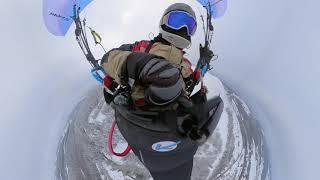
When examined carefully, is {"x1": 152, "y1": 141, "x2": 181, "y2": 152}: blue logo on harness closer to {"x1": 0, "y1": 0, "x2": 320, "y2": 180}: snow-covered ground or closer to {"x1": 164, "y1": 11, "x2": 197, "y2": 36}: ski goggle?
{"x1": 164, "y1": 11, "x2": 197, "y2": 36}: ski goggle

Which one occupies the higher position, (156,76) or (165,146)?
(156,76)

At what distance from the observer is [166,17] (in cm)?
156

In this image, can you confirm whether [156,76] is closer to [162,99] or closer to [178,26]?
[162,99]

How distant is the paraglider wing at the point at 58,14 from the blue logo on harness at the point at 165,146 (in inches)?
30.0

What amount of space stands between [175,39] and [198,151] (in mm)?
787

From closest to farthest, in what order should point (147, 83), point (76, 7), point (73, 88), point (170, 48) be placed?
point (147, 83), point (170, 48), point (76, 7), point (73, 88)

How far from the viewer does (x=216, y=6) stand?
2.17m

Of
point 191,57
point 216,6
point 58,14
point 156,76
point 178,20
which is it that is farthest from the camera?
point 191,57

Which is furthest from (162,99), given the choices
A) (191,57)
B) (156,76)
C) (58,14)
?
(191,57)
